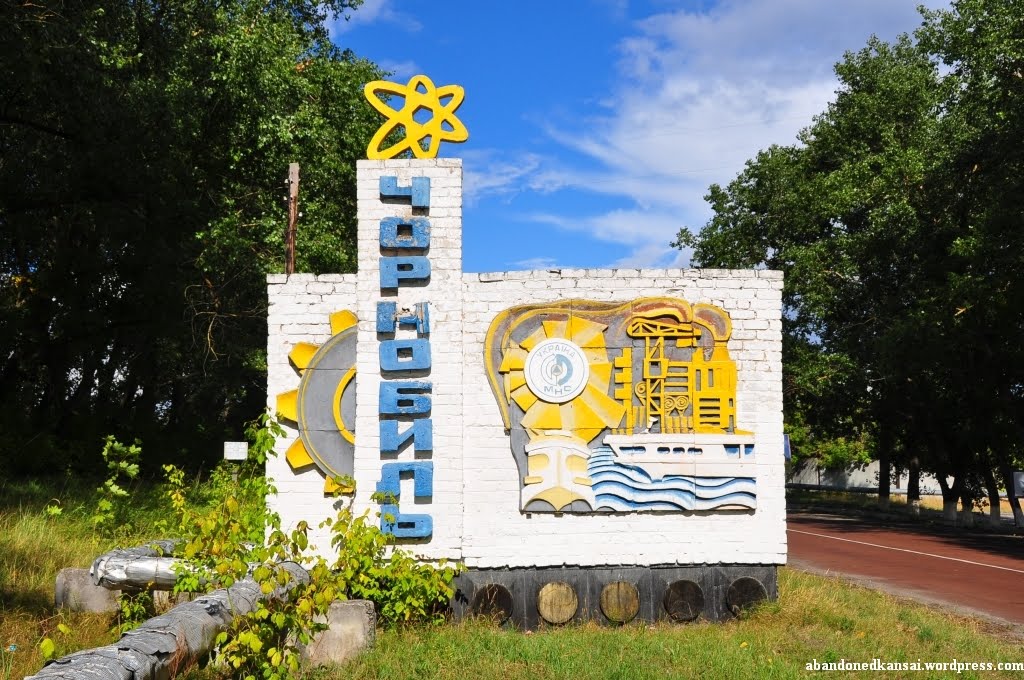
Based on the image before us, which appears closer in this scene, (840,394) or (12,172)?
(12,172)

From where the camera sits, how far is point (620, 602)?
977 centimetres

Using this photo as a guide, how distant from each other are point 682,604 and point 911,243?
722 inches

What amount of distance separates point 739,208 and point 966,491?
12343mm

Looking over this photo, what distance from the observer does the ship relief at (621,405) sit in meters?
9.85

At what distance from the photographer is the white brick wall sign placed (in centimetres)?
973

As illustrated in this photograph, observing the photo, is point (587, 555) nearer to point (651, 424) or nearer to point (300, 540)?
point (651, 424)

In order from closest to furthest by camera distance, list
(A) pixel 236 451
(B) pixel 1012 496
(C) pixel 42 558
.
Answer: (C) pixel 42 558 → (A) pixel 236 451 → (B) pixel 1012 496

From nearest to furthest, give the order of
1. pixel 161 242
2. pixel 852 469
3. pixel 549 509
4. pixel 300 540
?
pixel 300 540 → pixel 549 509 → pixel 161 242 → pixel 852 469

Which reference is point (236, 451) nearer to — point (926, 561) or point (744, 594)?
point (744, 594)

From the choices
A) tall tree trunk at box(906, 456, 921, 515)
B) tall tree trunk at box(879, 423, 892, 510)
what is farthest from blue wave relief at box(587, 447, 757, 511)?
tall tree trunk at box(906, 456, 921, 515)

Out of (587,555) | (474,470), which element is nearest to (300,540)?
(474,470)

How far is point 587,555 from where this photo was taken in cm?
980

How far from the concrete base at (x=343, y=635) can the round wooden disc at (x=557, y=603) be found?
2.13 m

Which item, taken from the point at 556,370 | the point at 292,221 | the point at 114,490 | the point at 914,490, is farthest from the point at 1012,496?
the point at 114,490
